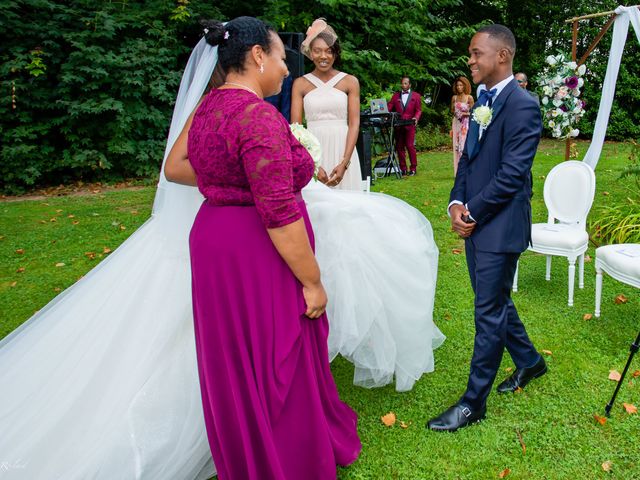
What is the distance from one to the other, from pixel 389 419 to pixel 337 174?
2.19m

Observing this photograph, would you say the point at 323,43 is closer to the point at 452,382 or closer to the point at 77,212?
the point at 452,382

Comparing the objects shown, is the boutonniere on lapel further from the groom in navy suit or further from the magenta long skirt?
the magenta long skirt

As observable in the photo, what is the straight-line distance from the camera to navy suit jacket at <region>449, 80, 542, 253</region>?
108 inches

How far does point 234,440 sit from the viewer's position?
7.73 ft

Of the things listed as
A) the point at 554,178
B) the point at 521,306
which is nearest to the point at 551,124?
the point at 554,178

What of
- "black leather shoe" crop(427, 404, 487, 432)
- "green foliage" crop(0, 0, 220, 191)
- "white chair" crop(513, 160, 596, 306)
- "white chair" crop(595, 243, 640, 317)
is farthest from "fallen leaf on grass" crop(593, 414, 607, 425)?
"green foliage" crop(0, 0, 220, 191)

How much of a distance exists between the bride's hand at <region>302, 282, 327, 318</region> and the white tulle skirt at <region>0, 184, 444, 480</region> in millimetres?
652

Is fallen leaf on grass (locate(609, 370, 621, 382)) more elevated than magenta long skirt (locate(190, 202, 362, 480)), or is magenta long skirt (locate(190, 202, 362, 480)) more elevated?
magenta long skirt (locate(190, 202, 362, 480))

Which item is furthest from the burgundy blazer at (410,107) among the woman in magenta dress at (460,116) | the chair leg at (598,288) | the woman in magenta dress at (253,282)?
the woman in magenta dress at (253,282)

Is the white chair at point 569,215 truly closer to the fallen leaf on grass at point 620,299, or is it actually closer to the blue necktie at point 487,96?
the fallen leaf on grass at point 620,299

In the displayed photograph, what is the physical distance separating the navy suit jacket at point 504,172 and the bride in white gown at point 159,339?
1.63ft

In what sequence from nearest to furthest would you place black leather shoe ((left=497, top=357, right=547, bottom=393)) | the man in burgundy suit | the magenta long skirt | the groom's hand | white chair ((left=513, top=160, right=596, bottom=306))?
1. the magenta long skirt
2. the groom's hand
3. black leather shoe ((left=497, top=357, right=547, bottom=393))
4. white chair ((left=513, top=160, right=596, bottom=306))
5. the man in burgundy suit

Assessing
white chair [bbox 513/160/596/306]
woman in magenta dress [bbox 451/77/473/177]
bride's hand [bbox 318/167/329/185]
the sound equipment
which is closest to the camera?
bride's hand [bbox 318/167/329/185]

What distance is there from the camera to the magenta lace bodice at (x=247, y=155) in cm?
202
